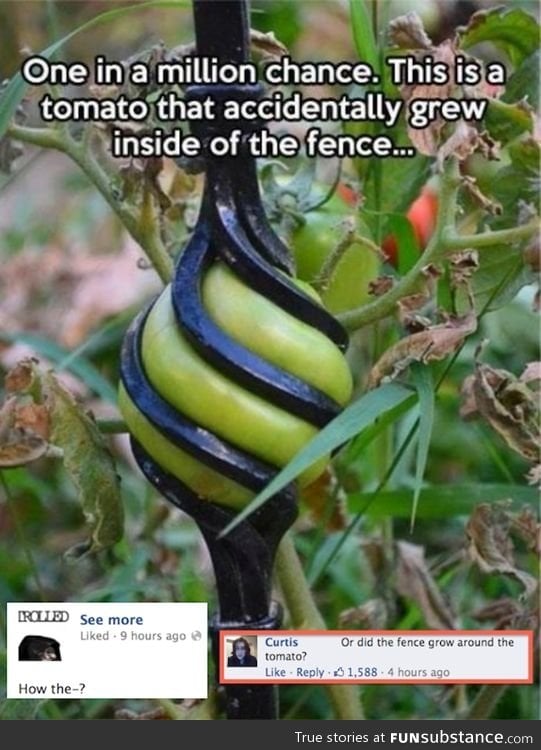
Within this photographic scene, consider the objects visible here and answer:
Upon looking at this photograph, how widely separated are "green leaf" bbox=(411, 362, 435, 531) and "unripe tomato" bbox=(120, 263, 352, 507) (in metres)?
0.03

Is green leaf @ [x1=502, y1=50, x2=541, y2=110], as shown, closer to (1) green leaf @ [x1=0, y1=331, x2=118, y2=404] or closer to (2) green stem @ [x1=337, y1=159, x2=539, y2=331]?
(2) green stem @ [x1=337, y1=159, x2=539, y2=331]

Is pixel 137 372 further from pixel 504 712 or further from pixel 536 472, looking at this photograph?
pixel 504 712

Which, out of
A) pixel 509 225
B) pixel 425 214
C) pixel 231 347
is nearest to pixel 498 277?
pixel 509 225

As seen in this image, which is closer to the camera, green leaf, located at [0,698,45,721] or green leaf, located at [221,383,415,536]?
green leaf, located at [221,383,415,536]

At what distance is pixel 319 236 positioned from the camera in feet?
2.12

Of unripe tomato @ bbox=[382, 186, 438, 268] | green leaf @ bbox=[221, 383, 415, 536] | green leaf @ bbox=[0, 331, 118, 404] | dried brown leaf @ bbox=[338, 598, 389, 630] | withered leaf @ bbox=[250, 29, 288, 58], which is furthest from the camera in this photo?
unripe tomato @ bbox=[382, 186, 438, 268]

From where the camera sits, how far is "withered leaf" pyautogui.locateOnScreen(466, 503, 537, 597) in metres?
0.64

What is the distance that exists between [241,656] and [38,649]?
0.33 ft

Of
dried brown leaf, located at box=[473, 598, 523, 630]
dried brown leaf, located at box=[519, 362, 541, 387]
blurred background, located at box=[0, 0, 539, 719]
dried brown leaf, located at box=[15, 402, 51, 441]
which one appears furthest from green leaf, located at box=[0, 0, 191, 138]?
dried brown leaf, located at box=[473, 598, 523, 630]

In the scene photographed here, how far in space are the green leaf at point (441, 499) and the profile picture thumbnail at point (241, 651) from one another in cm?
13

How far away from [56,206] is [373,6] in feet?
3.07

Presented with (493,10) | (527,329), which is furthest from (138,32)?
(493,10)

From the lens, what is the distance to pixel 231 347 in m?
0.54

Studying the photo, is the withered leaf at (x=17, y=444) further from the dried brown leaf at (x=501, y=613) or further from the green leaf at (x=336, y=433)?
the dried brown leaf at (x=501, y=613)
